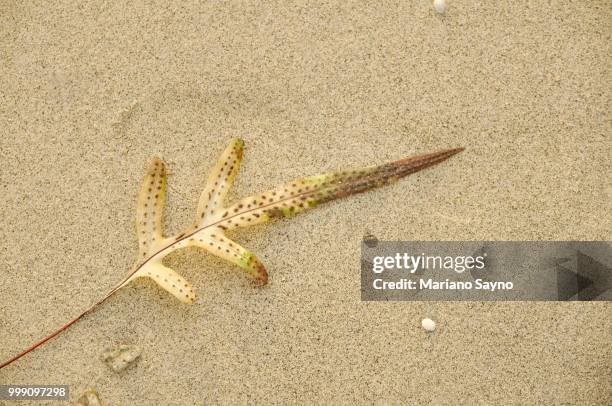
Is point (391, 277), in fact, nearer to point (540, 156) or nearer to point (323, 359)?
point (323, 359)

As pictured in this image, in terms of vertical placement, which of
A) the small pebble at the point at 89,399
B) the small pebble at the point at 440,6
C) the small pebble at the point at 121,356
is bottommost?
the small pebble at the point at 89,399

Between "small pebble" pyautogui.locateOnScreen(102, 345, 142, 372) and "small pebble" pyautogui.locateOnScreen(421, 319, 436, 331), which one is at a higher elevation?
"small pebble" pyautogui.locateOnScreen(421, 319, 436, 331)

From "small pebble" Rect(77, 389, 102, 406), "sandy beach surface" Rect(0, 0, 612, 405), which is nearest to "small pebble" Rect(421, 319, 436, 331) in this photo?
"sandy beach surface" Rect(0, 0, 612, 405)

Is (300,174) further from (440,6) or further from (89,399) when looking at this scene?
(89,399)

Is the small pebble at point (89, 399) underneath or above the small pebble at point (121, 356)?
underneath

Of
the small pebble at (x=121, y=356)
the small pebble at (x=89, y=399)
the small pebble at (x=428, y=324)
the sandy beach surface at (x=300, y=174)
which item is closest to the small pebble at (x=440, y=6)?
the sandy beach surface at (x=300, y=174)

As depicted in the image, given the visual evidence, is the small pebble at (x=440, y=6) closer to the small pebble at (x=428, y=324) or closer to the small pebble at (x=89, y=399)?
the small pebble at (x=428, y=324)

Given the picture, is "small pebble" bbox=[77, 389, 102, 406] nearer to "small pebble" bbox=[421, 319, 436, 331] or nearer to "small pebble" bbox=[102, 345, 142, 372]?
"small pebble" bbox=[102, 345, 142, 372]
